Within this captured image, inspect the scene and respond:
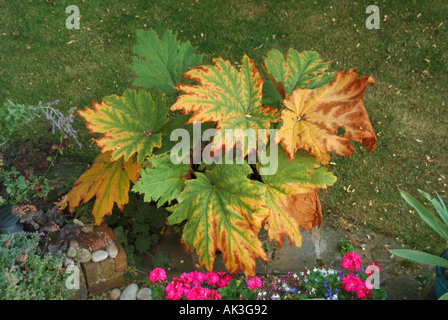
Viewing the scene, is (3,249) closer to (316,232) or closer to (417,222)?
(316,232)

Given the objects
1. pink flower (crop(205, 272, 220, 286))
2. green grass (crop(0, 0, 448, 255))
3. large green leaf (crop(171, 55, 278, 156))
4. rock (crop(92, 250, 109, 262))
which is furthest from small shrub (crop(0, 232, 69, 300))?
large green leaf (crop(171, 55, 278, 156))

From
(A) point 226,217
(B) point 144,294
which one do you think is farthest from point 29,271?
(A) point 226,217

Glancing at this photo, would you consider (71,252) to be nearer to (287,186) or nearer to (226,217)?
(226,217)

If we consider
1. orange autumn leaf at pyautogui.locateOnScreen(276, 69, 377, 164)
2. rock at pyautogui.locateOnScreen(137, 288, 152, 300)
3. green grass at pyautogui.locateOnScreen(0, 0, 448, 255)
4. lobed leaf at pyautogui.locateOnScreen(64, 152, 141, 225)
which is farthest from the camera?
green grass at pyautogui.locateOnScreen(0, 0, 448, 255)

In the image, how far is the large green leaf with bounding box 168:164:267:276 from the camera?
1.63 m

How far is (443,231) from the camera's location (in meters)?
1.96

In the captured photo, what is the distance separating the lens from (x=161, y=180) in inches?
68.2

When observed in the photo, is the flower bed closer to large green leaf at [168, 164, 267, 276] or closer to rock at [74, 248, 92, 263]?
large green leaf at [168, 164, 267, 276]

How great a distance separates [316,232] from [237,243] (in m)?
0.94

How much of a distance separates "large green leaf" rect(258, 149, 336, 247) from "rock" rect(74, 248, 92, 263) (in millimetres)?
965

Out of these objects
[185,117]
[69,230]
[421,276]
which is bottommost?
[421,276]

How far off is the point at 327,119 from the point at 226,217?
1.92 feet

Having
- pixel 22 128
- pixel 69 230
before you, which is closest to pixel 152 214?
pixel 69 230

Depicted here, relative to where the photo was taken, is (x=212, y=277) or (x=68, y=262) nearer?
(x=212, y=277)
